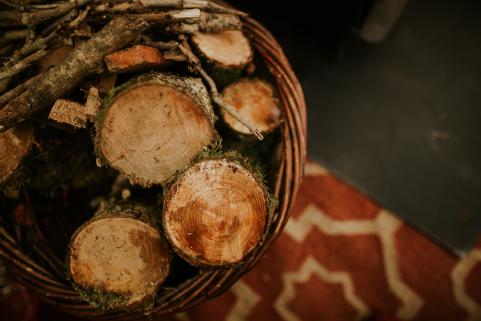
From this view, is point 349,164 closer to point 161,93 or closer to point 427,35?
point 427,35

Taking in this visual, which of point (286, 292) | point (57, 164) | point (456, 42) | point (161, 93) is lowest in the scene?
point (286, 292)

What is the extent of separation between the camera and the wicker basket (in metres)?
0.84

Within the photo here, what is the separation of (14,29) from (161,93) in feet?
1.75

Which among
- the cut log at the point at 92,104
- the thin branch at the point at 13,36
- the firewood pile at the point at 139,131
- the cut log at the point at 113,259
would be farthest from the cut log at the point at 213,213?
the thin branch at the point at 13,36

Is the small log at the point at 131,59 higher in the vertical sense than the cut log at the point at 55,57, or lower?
higher

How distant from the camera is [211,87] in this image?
2.83 feet

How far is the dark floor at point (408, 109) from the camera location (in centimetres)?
151

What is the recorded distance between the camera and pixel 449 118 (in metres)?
1.56

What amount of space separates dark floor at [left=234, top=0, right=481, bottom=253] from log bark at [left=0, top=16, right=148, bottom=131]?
3.18 ft

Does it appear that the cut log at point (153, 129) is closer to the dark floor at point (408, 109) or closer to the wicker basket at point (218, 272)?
the wicker basket at point (218, 272)

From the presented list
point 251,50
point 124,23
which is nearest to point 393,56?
point 251,50

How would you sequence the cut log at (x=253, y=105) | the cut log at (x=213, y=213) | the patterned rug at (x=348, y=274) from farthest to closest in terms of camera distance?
1. the patterned rug at (x=348, y=274)
2. the cut log at (x=253, y=105)
3. the cut log at (x=213, y=213)

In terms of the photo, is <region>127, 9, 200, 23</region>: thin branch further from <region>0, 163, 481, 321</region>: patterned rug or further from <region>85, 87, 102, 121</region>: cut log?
<region>0, 163, 481, 321</region>: patterned rug

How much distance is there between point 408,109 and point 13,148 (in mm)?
1542
